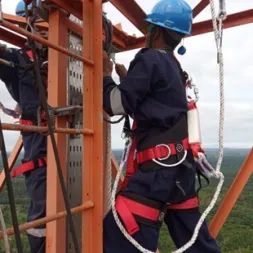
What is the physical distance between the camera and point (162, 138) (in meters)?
2.16

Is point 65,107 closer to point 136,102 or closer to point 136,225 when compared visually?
point 136,102

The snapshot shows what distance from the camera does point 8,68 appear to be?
2.59 m

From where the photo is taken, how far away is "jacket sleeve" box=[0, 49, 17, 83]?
2510 millimetres

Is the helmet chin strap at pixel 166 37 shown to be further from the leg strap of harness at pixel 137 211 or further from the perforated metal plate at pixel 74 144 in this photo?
the leg strap of harness at pixel 137 211

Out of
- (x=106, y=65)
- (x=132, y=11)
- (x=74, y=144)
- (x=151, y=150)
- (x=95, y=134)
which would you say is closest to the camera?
(x=95, y=134)

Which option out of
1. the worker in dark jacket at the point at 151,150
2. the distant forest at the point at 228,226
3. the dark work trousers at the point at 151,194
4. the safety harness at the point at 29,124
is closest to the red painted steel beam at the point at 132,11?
the worker in dark jacket at the point at 151,150

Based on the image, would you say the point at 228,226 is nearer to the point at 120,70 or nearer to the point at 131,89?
the point at 120,70

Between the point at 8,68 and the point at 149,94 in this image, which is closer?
the point at 149,94

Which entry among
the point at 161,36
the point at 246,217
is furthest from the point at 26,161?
the point at 246,217

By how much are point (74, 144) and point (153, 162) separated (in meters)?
0.52

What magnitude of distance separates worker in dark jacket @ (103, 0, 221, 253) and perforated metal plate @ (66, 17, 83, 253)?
0.68ft

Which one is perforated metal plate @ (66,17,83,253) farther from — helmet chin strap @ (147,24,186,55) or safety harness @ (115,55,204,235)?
helmet chin strap @ (147,24,186,55)

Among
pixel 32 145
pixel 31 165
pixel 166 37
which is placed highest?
pixel 166 37

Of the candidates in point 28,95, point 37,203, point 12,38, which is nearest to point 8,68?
point 28,95
